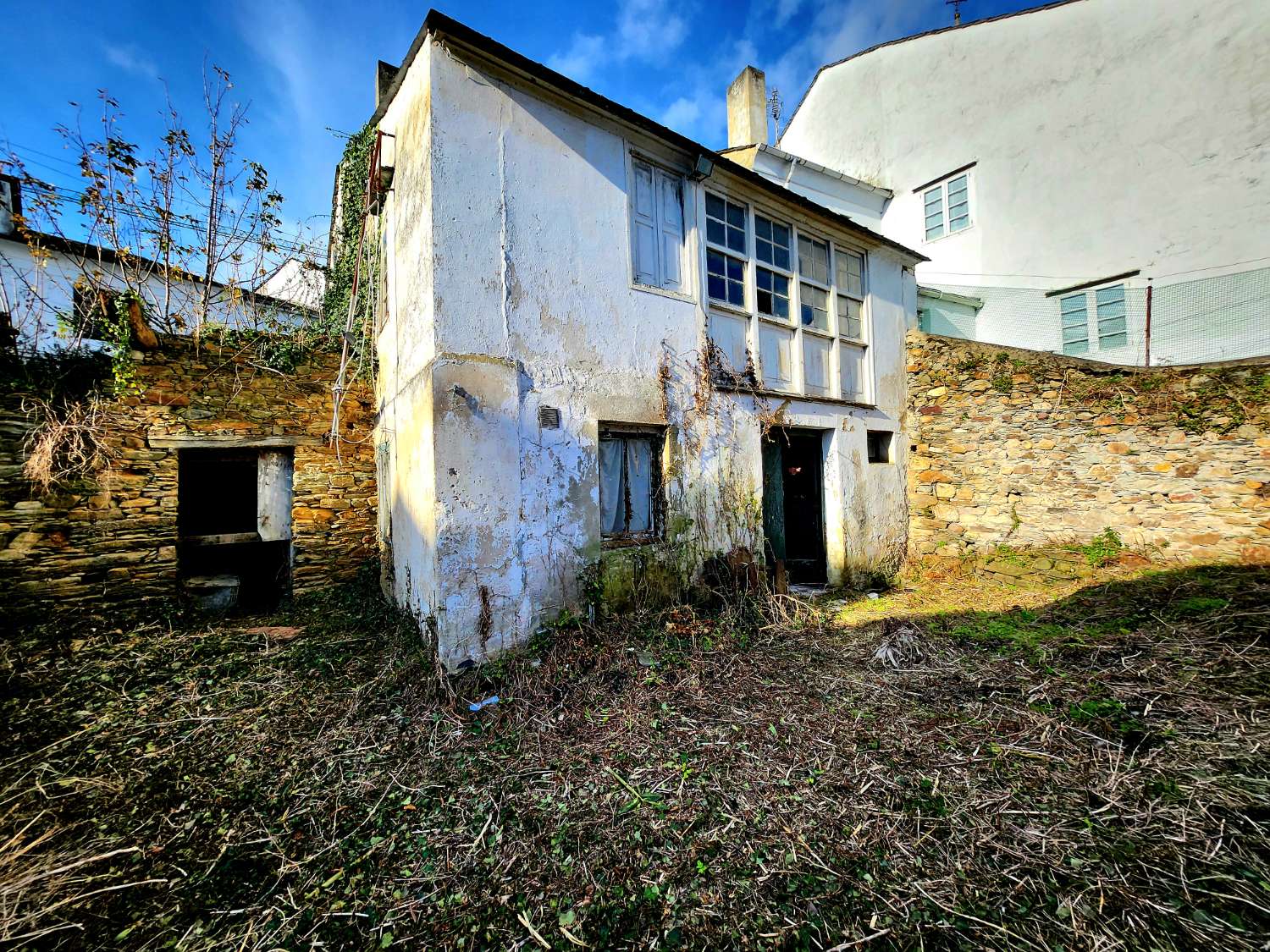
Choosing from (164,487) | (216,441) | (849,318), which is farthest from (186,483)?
(849,318)

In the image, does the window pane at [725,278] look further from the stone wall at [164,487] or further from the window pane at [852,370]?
the stone wall at [164,487]

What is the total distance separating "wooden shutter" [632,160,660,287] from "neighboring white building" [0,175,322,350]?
252 inches

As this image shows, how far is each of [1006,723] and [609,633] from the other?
3477mm

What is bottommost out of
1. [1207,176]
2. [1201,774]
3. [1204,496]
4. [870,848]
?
[870,848]

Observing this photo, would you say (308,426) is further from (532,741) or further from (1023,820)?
(1023,820)

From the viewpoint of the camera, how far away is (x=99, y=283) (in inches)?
302

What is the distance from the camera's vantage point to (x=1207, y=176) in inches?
410

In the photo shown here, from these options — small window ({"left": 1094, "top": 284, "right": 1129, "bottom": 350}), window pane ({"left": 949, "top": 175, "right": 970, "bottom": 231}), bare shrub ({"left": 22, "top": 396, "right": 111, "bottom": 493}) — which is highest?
window pane ({"left": 949, "top": 175, "right": 970, "bottom": 231})

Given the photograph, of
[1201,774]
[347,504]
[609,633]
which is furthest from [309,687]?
[1201,774]

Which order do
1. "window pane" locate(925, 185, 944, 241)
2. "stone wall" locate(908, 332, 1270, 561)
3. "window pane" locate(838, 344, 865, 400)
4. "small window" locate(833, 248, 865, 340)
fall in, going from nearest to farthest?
"stone wall" locate(908, 332, 1270, 561) → "window pane" locate(838, 344, 865, 400) → "small window" locate(833, 248, 865, 340) → "window pane" locate(925, 185, 944, 241)

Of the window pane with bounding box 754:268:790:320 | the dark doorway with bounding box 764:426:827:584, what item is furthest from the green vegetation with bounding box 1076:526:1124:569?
the window pane with bounding box 754:268:790:320

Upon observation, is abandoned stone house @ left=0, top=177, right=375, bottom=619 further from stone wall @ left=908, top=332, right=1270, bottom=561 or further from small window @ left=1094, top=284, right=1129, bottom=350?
small window @ left=1094, top=284, right=1129, bottom=350

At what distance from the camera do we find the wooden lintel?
21.2 ft

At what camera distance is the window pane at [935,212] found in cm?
1371
